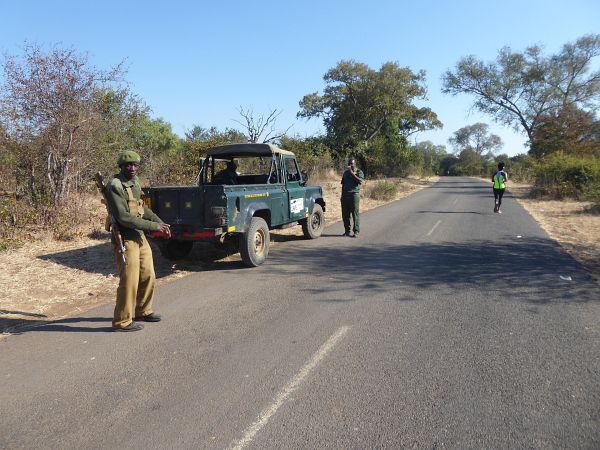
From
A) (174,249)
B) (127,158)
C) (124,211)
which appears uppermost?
(127,158)

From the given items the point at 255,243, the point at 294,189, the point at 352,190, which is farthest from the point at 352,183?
the point at 255,243

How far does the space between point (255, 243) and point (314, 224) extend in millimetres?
3319

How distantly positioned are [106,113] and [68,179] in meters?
2.66

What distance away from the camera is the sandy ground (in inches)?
234

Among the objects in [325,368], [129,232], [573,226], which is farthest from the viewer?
[573,226]

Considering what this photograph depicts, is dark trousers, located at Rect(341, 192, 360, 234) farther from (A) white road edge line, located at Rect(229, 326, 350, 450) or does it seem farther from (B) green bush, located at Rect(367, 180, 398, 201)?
(B) green bush, located at Rect(367, 180, 398, 201)

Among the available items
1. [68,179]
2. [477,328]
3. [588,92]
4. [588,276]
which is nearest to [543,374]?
[477,328]

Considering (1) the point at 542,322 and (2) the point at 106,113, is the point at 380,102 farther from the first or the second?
(1) the point at 542,322

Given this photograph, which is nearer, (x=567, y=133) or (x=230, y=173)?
(x=230, y=173)

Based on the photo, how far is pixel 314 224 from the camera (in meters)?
11.3

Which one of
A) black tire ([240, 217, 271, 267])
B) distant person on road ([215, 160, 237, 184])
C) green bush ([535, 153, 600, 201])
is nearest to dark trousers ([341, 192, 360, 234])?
distant person on road ([215, 160, 237, 184])

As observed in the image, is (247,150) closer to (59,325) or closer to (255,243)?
(255,243)

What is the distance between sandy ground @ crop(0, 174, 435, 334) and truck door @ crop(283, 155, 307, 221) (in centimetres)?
102

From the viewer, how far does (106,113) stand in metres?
12.8
